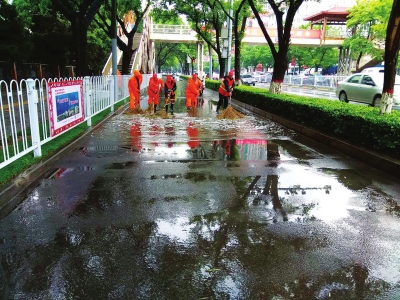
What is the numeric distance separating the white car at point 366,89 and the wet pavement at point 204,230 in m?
8.52

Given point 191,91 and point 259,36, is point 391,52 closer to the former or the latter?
point 191,91

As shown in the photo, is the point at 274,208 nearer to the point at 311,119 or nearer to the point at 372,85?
the point at 311,119

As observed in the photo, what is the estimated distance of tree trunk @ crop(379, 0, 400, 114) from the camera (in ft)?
23.5

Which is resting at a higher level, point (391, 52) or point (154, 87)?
point (391, 52)

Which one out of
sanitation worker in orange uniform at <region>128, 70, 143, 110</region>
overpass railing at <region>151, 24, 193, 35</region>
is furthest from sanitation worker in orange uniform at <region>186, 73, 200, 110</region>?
overpass railing at <region>151, 24, 193, 35</region>

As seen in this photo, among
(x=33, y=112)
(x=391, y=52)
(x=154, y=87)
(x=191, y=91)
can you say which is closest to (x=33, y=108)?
(x=33, y=112)

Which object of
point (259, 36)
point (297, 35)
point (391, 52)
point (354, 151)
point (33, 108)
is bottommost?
point (354, 151)

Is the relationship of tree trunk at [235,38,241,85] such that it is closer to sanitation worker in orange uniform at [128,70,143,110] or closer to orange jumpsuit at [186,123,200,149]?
sanitation worker in orange uniform at [128,70,143,110]

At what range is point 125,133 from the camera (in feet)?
31.7

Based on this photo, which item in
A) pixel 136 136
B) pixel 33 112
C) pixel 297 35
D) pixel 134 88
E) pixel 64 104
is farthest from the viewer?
pixel 297 35

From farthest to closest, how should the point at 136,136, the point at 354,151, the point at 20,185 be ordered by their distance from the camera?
the point at 136,136
the point at 354,151
the point at 20,185

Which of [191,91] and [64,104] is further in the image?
[191,91]

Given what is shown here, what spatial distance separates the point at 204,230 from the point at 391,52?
587cm

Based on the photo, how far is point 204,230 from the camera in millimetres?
3850
